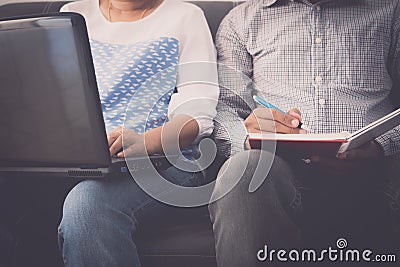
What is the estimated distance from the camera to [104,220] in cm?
118


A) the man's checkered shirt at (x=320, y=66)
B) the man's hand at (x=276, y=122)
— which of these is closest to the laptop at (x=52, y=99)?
the man's hand at (x=276, y=122)

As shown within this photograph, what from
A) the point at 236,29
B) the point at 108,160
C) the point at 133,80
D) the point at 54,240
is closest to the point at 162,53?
the point at 133,80

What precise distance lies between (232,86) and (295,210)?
43 centimetres

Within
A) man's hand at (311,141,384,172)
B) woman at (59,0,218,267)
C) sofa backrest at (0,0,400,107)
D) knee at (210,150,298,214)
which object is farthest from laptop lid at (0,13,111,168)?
sofa backrest at (0,0,400,107)

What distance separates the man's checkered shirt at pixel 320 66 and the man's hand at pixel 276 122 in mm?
162

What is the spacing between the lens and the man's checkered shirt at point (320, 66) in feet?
4.77

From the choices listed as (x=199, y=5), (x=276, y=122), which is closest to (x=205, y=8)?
(x=199, y=5)

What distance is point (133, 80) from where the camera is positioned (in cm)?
139

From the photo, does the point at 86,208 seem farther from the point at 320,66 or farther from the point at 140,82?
the point at 320,66

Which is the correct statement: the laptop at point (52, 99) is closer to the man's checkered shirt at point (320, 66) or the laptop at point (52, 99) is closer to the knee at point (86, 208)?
the knee at point (86, 208)

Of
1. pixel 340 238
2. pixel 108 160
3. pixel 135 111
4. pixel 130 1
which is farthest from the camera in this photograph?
pixel 130 1

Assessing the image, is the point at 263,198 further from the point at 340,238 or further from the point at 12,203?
the point at 12,203

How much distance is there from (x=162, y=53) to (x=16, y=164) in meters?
0.44

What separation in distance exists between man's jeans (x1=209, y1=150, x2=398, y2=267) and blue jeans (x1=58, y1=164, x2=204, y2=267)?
0.17 meters
